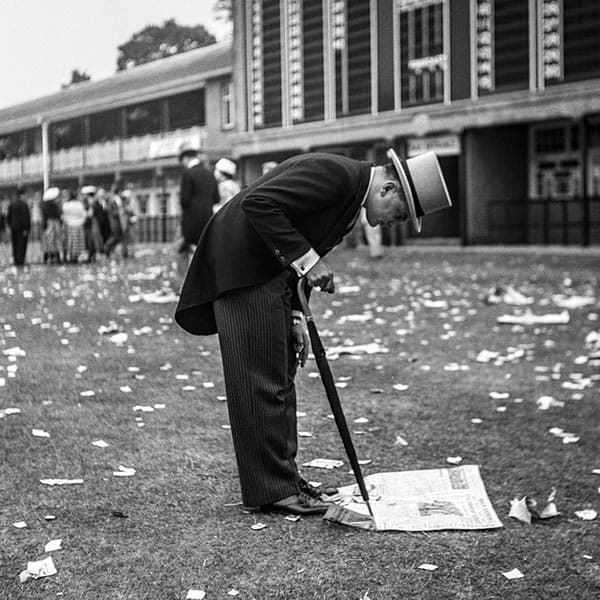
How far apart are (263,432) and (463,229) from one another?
22.7 meters

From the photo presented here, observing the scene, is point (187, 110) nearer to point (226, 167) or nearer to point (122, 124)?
point (122, 124)

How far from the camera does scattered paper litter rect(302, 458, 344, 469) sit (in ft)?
16.7

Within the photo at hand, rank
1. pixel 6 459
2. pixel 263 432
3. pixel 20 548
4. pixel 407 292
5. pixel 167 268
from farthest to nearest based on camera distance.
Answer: pixel 167 268, pixel 407 292, pixel 6 459, pixel 263 432, pixel 20 548

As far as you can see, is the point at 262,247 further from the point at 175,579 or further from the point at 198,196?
the point at 198,196

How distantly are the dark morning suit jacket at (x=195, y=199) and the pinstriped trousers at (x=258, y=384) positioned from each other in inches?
330

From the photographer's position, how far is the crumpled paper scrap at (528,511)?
427 cm

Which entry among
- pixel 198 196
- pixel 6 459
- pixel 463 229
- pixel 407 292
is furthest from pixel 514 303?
pixel 463 229

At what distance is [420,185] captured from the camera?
4113 mm

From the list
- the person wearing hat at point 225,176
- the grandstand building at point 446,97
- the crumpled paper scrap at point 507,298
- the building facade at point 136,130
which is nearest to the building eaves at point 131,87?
the building facade at point 136,130

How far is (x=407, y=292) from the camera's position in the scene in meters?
14.1

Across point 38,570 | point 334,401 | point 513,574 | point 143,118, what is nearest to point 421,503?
point 334,401

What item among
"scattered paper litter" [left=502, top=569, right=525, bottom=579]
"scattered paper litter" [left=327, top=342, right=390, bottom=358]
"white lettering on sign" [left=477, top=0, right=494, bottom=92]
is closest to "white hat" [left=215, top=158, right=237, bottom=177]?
"scattered paper litter" [left=327, top=342, right=390, bottom=358]

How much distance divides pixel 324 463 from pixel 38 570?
1.86 meters

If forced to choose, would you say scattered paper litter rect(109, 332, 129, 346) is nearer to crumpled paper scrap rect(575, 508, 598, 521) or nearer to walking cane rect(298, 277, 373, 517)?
walking cane rect(298, 277, 373, 517)
